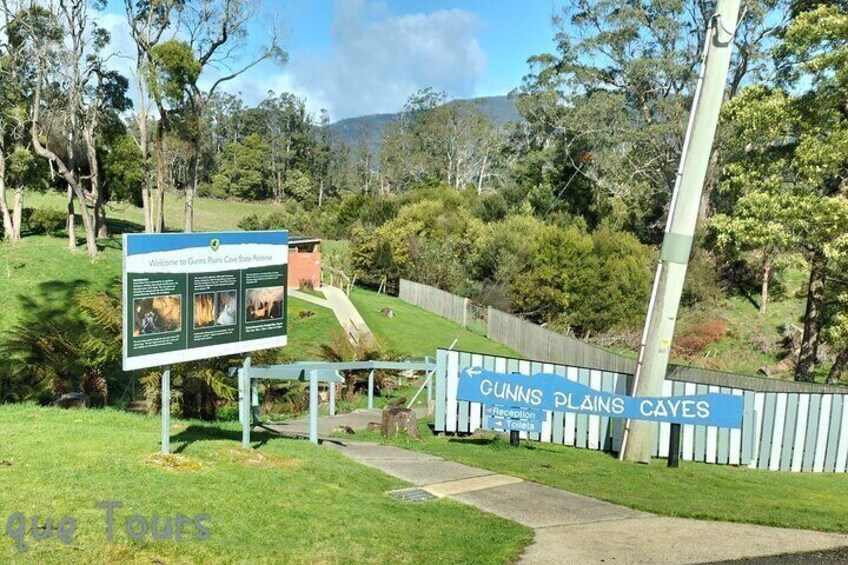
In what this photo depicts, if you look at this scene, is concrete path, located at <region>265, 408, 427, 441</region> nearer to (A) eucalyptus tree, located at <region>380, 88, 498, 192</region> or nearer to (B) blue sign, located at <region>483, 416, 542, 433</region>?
(B) blue sign, located at <region>483, 416, 542, 433</region>

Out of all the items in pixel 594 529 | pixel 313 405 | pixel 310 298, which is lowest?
pixel 310 298

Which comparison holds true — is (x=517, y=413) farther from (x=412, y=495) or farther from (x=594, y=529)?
(x=594, y=529)

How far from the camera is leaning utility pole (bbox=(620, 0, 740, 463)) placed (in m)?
12.3

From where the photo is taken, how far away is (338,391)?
66.0 ft

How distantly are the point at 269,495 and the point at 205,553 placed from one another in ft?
5.52

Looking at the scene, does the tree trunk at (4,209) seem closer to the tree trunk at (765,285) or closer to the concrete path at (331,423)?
the concrete path at (331,423)

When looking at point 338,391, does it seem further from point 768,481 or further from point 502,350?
point 502,350

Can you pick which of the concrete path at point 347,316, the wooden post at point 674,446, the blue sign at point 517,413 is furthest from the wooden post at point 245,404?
the concrete path at point 347,316

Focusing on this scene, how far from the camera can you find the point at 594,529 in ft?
25.8

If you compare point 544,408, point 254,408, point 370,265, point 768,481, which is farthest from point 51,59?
point 768,481

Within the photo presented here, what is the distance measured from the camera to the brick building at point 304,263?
38969 mm

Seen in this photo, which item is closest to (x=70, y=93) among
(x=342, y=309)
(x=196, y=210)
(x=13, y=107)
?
(x=13, y=107)

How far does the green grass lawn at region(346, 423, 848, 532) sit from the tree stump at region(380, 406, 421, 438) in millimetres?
272

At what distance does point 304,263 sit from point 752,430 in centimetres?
2924
